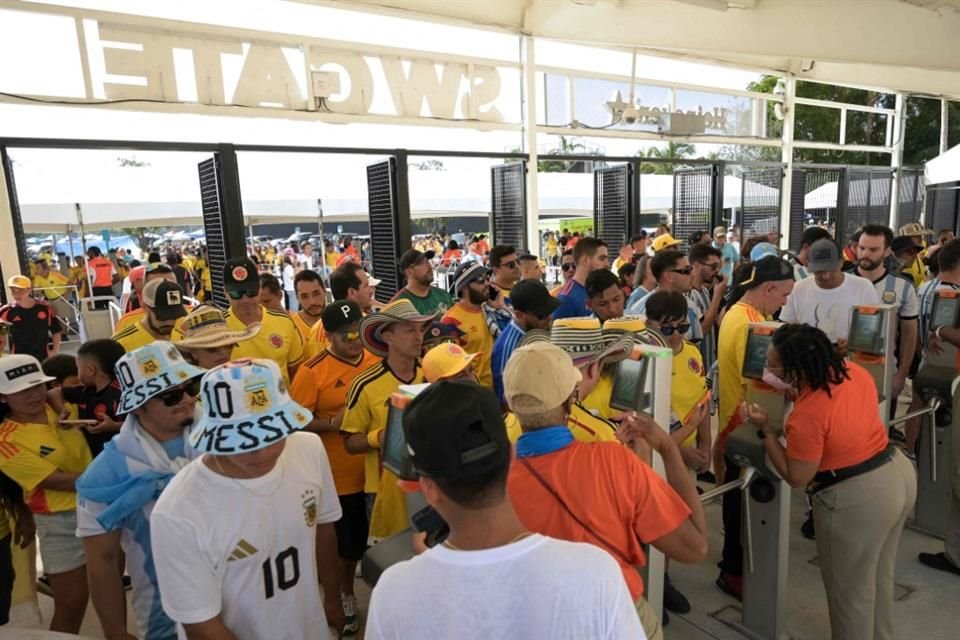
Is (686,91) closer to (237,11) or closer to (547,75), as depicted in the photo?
(547,75)

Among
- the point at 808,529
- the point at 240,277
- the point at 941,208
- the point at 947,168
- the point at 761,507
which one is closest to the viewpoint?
the point at 761,507

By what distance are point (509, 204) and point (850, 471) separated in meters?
6.70

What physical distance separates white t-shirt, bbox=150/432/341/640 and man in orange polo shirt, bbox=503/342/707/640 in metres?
0.64

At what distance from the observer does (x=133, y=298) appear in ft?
22.2

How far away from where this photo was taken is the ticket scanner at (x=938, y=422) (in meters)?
3.58

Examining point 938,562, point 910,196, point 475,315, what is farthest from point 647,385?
point 910,196

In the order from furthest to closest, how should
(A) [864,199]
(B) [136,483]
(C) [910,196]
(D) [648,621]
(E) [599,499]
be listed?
(C) [910,196] → (A) [864,199] → (B) [136,483] → (D) [648,621] → (E) [599,499]

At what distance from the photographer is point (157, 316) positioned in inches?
143

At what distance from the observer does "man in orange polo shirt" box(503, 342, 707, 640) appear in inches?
57.9

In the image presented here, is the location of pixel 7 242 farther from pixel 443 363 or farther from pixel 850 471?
pixel 850 471

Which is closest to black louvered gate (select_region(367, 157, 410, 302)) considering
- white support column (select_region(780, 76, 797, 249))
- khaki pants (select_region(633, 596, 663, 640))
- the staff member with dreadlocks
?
the staff member with dreadlocks

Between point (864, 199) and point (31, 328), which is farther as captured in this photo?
point (864, 199)

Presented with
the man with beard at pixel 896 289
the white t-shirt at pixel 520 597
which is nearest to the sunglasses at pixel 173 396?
the white t-shirt at pixel 520 597

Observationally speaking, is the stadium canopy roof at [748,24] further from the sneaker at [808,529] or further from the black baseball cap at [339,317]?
the sneaker at [808,529]
